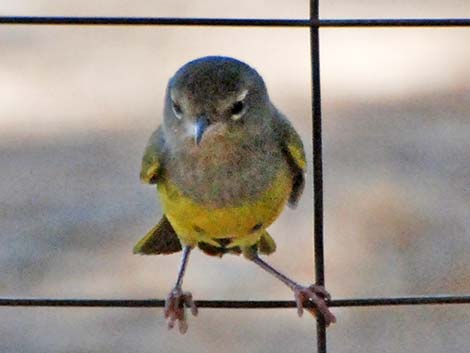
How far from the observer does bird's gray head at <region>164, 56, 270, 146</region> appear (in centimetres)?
403

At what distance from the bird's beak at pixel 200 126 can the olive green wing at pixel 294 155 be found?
36 centimetres

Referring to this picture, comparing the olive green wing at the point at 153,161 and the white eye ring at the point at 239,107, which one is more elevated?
the white eye ring at the point at 239,107

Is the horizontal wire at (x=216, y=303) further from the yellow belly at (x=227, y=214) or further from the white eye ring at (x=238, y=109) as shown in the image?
the white eye ring at (x=238, y=109)

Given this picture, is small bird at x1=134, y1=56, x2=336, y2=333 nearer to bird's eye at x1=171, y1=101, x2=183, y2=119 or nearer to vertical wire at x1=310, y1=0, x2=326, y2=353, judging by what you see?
bird's eye at x1=171, y1=101, x2=183, y2=119

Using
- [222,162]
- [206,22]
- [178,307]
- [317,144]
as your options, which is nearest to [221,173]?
[222,162]

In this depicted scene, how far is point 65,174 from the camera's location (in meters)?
8.59

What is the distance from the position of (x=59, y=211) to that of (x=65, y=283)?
0.88 m

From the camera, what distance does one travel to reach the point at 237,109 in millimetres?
4137

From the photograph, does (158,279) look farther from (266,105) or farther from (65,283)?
(266,105)

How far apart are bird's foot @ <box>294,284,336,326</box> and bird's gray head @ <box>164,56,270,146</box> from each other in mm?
481

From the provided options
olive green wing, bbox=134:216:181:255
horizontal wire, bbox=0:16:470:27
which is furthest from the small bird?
horizontal wire, bbox=0:16:470:27

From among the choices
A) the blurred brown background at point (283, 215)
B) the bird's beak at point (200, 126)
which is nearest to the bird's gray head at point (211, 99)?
the bird's beak at point (200, 126)

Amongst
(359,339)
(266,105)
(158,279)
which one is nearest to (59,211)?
(158,279)

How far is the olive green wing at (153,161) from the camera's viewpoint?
431 cm
